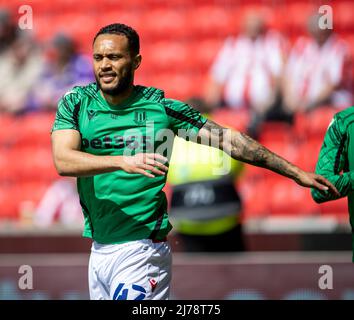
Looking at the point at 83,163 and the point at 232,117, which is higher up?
the point at 232,117

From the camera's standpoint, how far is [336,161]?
437 centimetres

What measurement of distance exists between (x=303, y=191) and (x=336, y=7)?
227 centimetres

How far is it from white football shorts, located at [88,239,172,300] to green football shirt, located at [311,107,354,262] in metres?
0.87

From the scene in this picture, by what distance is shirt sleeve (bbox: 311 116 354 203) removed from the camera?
14.1ft

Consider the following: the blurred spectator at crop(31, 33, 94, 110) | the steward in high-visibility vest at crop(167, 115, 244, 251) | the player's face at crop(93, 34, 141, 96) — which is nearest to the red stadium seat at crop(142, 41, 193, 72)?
the blurred spectator at crop(31, 33, 94, 110)

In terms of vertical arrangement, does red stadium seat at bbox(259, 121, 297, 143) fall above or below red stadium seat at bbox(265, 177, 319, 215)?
above

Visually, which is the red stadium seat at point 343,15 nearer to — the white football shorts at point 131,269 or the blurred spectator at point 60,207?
the blurred spectator at point 60,207

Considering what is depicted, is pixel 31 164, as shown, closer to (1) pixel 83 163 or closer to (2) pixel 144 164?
(1) pixel 83 163

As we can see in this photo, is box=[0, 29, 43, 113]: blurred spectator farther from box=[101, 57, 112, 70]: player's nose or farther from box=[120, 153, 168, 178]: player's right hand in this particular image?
box=[120, 153, 168, 178]: player's right hand

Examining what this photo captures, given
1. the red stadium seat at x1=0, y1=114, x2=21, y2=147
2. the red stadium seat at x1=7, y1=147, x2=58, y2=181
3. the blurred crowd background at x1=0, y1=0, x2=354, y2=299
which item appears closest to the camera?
the blurred crowd background at x1=0, y1=0, x2=354, y2=299

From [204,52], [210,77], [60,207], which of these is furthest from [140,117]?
[204,52]

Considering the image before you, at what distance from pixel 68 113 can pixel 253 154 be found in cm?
94

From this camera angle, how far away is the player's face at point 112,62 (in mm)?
4207

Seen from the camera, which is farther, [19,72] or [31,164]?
[19,72]
